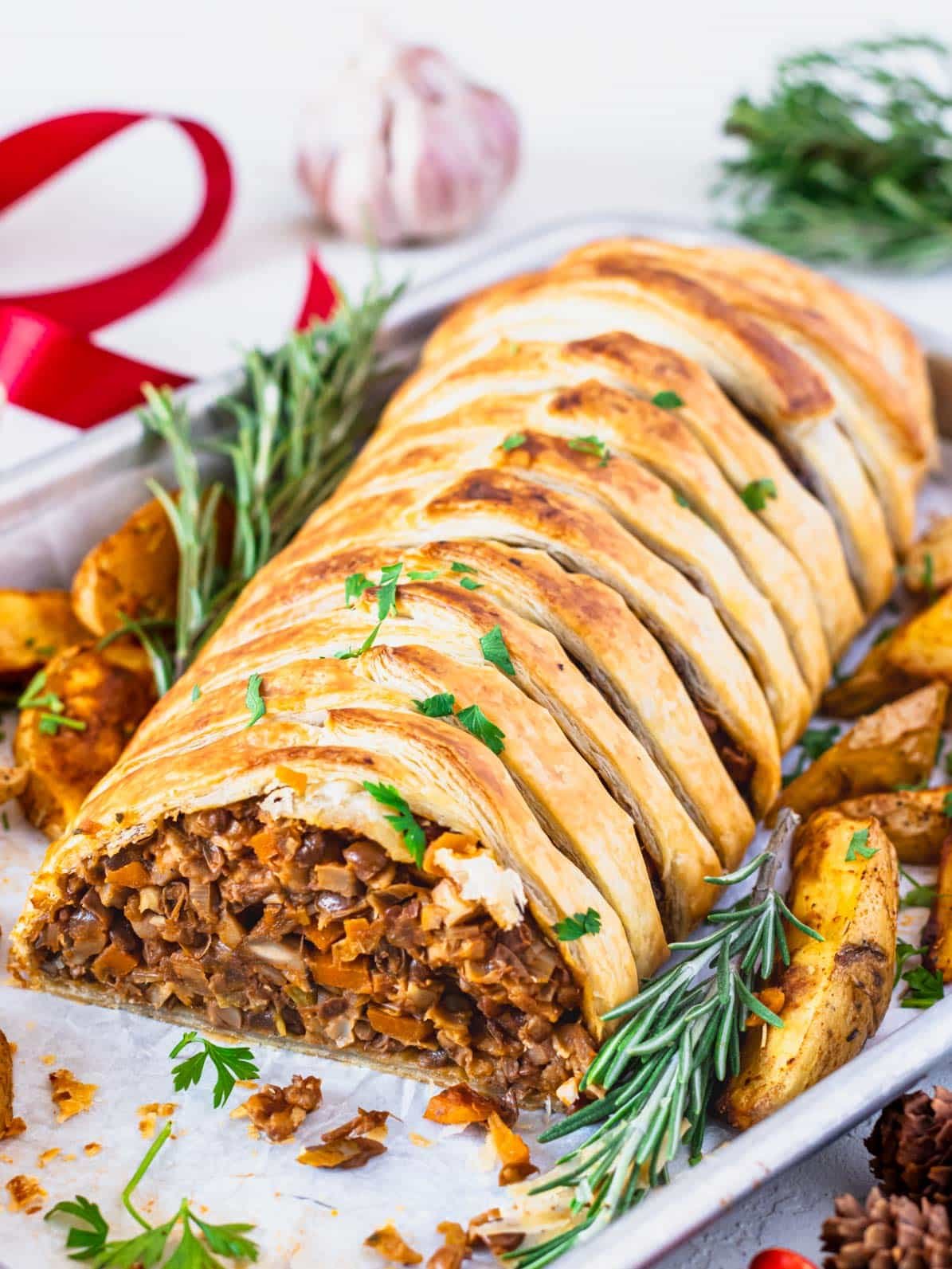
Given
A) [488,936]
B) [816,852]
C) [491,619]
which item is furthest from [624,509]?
[488,936]

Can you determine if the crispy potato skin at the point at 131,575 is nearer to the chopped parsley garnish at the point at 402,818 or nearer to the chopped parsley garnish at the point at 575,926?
the chopped parsley garnish at the point at 402,818

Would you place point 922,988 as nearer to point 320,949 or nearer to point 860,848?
point 860,848

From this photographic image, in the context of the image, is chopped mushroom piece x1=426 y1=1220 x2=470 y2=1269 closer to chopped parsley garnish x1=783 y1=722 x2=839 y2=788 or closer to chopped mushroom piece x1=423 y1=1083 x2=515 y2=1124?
chopped mushroom piece x1=423 y1=1083 x2=515 y2=1124

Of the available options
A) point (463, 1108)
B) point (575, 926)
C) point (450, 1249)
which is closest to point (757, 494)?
point (575, 926)

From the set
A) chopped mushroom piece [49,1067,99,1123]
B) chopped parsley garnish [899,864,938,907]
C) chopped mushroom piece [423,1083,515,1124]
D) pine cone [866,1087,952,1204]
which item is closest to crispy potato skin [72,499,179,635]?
chopped mushroom piece [49,1067,99,1123]

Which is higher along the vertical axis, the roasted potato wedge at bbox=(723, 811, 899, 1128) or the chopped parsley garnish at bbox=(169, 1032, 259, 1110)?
the roasted potato wedge at bbox=(723, 811, 899, 1128)
